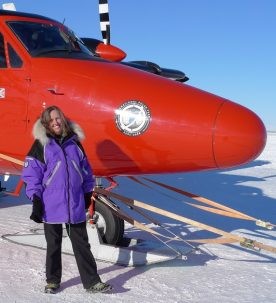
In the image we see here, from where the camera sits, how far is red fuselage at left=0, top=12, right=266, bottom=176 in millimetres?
4586

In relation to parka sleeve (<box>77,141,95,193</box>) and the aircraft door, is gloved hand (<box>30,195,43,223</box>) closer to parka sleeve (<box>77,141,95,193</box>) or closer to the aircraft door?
parka sleeve (<box>77,141,95,193</box>)

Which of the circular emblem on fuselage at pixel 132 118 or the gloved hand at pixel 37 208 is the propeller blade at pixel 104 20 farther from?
the gloved hand at pixel 37 208

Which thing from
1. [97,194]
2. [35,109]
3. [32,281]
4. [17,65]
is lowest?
[32,281]

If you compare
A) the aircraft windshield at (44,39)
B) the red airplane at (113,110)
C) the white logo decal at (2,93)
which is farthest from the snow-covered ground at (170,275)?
the aircraft windshield at (44,39)

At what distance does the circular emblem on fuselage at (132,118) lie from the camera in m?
4.73

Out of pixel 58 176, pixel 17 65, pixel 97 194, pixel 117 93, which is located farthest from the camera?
pixel 97 194

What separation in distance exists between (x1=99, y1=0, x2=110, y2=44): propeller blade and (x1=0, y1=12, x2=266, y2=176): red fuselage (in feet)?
Answer: 16.6

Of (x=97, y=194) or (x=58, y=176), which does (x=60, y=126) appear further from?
(x=97, y=194)

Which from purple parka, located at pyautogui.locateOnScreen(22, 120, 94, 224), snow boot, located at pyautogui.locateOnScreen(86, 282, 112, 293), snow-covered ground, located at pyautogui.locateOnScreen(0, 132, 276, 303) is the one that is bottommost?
snow-covered ground, located at pyautogui.locateOnScreen(0, 132, 276, 303)

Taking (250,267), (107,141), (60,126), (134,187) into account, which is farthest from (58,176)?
(134,187)

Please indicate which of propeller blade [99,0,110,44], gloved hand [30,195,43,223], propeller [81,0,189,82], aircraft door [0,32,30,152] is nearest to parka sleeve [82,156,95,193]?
gloved hand [30,195,43,223]

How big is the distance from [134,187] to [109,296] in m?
7.90

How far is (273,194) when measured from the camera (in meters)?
11.6

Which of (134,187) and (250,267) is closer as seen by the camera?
(250,267)
